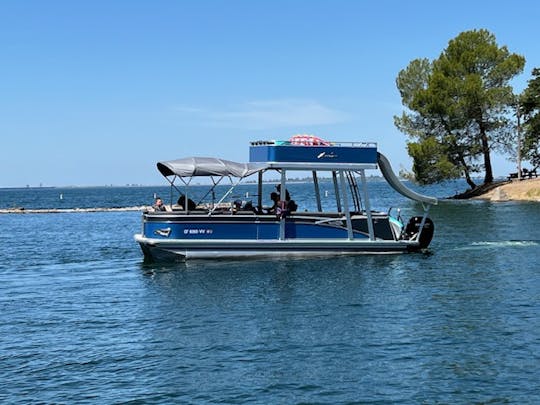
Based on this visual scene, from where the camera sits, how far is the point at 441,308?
61.8ft

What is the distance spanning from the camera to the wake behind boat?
90.6 feet

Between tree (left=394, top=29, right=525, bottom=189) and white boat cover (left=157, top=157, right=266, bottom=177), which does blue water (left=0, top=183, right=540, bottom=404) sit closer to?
white boat cover (left=157, top=157, right=266, bottom=177)

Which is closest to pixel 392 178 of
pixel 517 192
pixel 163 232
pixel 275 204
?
pixel 275 204

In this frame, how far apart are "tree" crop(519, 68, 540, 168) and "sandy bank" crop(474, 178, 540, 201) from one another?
419 centimetres

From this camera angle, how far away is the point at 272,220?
2803 centimetres

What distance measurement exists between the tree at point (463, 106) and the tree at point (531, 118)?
214 centimetres

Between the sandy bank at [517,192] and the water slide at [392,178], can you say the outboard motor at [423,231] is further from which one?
the sandy bank at [517,192]

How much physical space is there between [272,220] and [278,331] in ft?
38.2

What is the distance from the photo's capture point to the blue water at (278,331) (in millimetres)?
12656

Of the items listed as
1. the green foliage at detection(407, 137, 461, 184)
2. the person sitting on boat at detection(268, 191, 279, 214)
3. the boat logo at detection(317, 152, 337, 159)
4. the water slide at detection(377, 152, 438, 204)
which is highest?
the green foliage at detection(407, 137, 461, 184)

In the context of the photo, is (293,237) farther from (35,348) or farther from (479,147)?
(479,147)

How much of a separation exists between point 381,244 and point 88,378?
17705 millimetres

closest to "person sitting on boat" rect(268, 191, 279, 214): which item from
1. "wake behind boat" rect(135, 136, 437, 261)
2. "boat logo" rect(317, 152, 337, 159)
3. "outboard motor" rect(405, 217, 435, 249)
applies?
"wake behind boat" rect(135, 136, 437, 261)

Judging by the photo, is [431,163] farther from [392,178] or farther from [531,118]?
[392,178]
